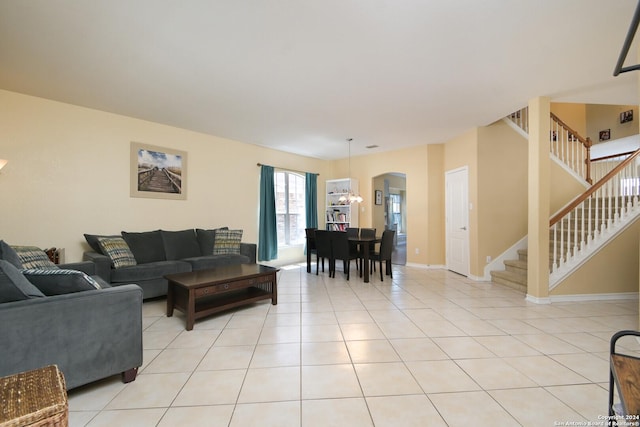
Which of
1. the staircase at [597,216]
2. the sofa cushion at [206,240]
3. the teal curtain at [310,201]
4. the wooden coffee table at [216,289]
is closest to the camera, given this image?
the wooden coffee table at [216,289]

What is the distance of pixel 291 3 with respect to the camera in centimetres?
193

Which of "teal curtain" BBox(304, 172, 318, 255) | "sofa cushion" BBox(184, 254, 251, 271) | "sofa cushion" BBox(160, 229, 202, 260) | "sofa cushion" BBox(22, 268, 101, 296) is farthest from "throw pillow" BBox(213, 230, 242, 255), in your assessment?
"sofa cushion" BBox(22, 268, 101, 296)

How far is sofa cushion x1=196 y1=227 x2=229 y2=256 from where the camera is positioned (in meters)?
4.62

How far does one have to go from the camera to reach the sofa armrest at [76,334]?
1488 millimetres

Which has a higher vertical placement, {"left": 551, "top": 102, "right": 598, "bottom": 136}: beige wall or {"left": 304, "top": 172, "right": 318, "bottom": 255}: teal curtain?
{"left": 551, "top": 102, "right": 598, "bottom": 136}: beige wall

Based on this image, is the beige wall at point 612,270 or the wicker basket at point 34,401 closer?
the wicker basket at point 34,401

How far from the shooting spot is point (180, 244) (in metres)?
4.37

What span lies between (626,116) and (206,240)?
9.04 meters

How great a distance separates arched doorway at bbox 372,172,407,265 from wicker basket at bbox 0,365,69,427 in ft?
20.3

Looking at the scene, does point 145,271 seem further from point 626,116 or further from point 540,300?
point 626,116

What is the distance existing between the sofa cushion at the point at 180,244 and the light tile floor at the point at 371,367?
0.95 metres

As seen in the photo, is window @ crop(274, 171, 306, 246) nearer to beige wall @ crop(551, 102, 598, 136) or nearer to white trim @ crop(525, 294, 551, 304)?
white trim @ crop(525, 294, 551, 304)

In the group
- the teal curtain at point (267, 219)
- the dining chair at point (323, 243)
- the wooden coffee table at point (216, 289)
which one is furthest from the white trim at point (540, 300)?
the teal curtain at point (267, 219)

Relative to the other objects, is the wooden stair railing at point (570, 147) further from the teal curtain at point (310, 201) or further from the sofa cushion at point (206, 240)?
the sofa cushion at point (206, 240)
